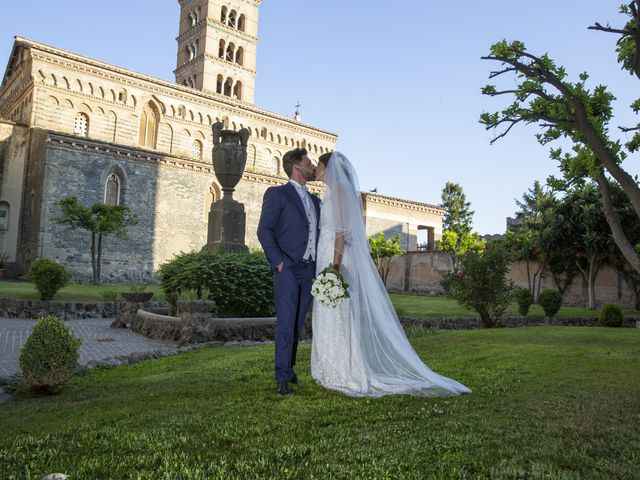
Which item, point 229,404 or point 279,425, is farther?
point 229,404

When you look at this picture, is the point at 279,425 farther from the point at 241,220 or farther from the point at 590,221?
the point at 590,221

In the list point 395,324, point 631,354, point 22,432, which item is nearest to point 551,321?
point 631,354

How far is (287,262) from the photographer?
475cm

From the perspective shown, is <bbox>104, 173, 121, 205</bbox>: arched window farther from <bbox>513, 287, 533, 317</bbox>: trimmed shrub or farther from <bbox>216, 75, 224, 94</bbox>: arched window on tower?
<bbox>513, 287, 533, 317</bbox>: trimmed shrub

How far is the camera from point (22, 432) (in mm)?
3564

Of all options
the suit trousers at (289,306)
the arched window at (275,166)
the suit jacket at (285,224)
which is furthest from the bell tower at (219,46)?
the suit trousers at (289,306)

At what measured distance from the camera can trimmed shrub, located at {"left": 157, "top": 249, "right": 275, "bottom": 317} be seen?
10.4 m

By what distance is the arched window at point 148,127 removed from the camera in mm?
34750

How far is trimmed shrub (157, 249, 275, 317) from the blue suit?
18.7ft

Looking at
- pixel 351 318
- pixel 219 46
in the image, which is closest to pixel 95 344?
pixel 351 318

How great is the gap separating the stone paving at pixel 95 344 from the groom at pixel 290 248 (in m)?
3.65

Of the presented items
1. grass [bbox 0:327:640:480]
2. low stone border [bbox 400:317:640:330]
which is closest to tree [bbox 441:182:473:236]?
low stone border [bbox 400:317:640:330]

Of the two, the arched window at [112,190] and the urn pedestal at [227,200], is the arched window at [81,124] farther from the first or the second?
the urn pedestal at [227,200]

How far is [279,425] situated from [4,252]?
29117 millimetres
